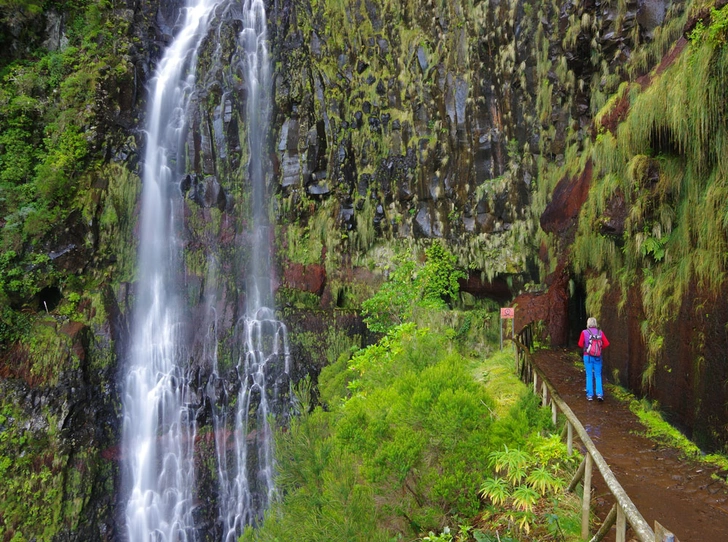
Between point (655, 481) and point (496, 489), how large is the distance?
2.02 meters

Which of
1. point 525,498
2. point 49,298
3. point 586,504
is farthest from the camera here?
point 49,298

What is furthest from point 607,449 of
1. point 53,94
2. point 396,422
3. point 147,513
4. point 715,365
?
point 53,94

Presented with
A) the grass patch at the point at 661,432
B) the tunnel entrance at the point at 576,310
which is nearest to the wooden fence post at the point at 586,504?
the grass patch at the point at 661,432

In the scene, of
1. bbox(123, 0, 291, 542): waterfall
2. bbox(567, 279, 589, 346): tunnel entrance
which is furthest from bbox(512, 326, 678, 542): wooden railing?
bbox(123, 0, 291, 542): waterfall

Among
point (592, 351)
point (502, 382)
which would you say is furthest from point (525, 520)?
point (502, 382)

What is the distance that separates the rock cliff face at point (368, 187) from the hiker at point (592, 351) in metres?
0.70

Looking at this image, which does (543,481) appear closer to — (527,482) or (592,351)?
(527,482)

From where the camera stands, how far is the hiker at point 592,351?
7.51 metres

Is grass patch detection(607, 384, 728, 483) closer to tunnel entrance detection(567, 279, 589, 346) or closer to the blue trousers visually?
the blue trousers

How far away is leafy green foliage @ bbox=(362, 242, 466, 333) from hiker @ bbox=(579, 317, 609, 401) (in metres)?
7.96

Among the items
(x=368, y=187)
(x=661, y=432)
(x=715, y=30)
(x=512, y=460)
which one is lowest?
(x=661, y=432)

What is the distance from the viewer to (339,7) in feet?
63.5

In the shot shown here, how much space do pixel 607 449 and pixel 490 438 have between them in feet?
6.62

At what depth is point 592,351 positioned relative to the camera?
754cm
